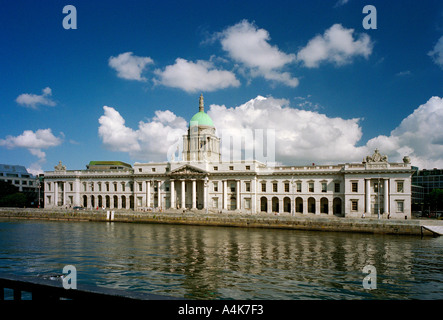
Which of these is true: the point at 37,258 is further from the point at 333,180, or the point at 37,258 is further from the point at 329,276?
the point at 333,180

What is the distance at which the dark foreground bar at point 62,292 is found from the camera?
4.49 meters

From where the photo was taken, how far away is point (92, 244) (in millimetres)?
34688

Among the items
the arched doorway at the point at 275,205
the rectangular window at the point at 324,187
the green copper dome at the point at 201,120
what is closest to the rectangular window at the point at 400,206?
the rectangular window at the point at 324,187

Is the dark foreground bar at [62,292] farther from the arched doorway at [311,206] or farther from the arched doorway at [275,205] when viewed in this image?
the arched doorway at [311,206]

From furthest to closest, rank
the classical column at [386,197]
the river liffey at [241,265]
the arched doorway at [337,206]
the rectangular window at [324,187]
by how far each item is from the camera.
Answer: the arched doorway at [337,206] → the rectangular window at [324,187] → the classical column at [386,197] → the river liffey at [241,265]

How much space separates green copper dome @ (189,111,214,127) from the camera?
87.2 meters

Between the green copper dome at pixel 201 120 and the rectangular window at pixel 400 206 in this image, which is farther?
the green copper dome at pixel 201 120

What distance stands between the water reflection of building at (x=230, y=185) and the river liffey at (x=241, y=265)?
24.1m

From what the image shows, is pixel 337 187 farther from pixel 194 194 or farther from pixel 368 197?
pixel 194 194

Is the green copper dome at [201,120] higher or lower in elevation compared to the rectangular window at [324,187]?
higher

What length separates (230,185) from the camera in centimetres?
7550

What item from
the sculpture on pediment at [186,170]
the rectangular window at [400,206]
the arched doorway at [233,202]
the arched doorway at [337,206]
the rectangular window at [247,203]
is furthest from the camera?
the sculpture on pediment at [186,170]

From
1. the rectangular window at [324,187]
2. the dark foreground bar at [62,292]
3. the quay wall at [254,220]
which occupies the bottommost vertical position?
the quay wall at [254,220]
